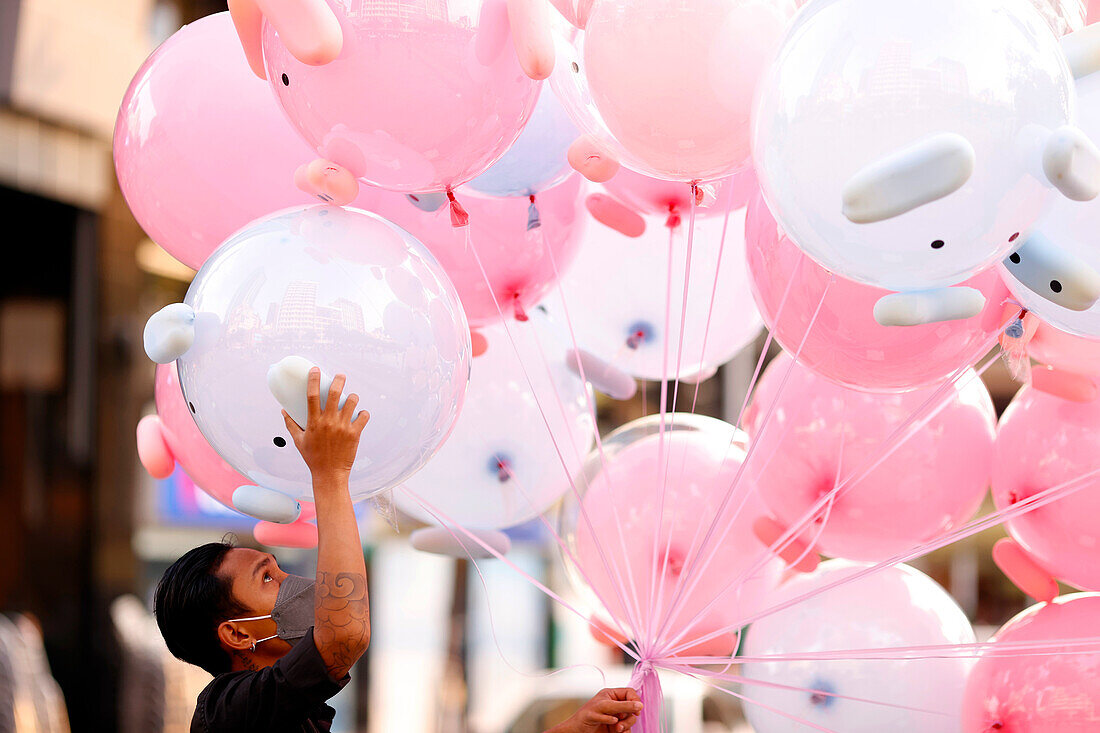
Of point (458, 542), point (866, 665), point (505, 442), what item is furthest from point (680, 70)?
point (866, 665)

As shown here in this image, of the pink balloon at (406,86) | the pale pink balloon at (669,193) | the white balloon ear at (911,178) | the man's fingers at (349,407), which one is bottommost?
the man's fingers at (349,407)

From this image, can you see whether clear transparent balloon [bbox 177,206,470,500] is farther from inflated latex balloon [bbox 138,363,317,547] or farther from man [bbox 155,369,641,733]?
inflated latex balloon [bbox 138,363,317,547]

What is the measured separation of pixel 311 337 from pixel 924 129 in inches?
32.7

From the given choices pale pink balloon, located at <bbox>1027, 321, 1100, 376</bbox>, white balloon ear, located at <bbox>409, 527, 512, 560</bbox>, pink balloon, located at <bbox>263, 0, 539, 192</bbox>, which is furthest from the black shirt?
pale pink balloon, located at <bbox>1027, 321, 1100, 376</bbox>

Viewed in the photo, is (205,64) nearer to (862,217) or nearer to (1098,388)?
(862,217)

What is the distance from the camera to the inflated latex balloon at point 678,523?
230 centimetres

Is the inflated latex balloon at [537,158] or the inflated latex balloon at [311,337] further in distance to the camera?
the inflated latex balloon at [537,158]

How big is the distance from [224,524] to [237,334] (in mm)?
5437

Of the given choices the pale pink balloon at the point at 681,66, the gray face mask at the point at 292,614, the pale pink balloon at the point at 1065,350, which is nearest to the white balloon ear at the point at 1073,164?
the pale pink balloon at the point at 681,66

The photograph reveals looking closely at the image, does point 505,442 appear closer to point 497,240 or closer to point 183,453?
point 497,240

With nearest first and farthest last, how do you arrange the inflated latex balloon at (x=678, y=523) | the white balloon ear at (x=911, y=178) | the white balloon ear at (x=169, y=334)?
1. the white balloon ear at (x=911, y=178)
2. the white balloon ear at (x=169, y=334)
3. the inflated latex balloon at (x=678, y=523)

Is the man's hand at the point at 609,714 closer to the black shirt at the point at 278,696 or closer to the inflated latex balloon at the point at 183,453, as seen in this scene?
the black shirt at the point at 278,696

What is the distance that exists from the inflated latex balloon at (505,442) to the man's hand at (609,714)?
0.55 m

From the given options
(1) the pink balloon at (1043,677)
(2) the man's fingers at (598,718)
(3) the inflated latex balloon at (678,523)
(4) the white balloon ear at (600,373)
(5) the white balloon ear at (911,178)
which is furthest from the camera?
(4) the white balloon ear at (600,373)
